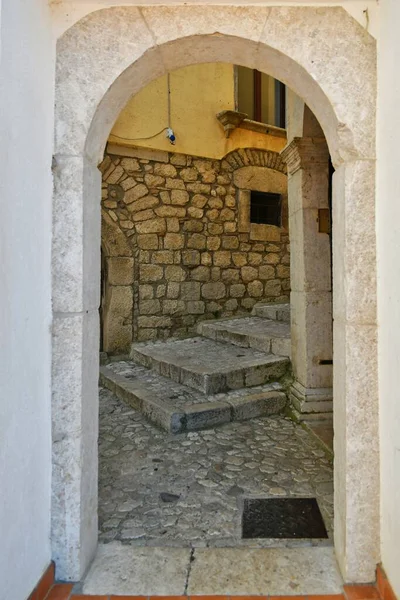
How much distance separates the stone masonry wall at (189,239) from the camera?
6.21m

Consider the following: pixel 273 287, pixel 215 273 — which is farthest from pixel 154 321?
pixel 273 287

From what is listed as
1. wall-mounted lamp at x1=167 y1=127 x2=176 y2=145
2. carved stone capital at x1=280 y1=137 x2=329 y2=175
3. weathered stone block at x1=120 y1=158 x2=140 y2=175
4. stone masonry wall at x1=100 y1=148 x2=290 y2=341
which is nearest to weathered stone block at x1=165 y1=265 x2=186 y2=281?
stone masonry wall at x1=100 y1=148 x2=290 y2=341

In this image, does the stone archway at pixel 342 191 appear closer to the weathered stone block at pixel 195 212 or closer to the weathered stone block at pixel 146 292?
the weathered stone block at pixel 146 292

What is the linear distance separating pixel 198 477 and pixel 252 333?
290 cm

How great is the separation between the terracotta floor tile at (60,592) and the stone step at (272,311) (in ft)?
16.5

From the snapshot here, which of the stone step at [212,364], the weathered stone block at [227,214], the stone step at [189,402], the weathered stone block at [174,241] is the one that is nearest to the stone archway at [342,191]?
the stone step at [189,402]

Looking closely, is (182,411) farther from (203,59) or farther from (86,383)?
(203,59)

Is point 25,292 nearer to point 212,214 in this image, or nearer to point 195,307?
point 195,307

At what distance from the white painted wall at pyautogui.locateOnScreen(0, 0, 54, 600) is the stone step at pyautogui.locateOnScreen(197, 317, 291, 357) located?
139 inches

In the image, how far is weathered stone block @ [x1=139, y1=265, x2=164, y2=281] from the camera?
626 centimetres

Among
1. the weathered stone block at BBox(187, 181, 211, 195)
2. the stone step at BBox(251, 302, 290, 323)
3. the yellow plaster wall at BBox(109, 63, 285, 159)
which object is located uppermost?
the yellow plaster wall at BBox(109, 63, 285, 159)

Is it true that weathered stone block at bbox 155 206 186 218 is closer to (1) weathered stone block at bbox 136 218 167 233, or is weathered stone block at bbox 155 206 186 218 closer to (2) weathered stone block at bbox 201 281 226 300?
(1) weathered stone block at bbox 136 218 167 233

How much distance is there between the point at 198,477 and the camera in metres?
2.79

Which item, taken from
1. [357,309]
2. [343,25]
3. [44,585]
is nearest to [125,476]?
[44,585]
